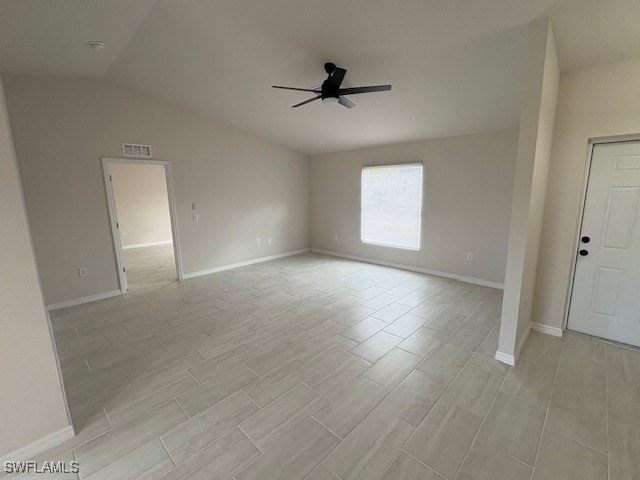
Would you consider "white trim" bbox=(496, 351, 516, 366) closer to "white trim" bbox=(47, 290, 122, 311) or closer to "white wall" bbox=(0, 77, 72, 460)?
"white wall" bbox=(0, 77, 72, 460)

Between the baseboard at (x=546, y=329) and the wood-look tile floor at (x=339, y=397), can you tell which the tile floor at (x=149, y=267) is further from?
the baseboard at (x=546, y=329)

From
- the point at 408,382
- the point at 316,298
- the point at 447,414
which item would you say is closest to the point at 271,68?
the point at 316,298

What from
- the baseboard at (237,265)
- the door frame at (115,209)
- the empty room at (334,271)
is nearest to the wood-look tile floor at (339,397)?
the empty room at (334,271)

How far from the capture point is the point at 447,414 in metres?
1.94

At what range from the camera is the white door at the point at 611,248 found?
2.61 m

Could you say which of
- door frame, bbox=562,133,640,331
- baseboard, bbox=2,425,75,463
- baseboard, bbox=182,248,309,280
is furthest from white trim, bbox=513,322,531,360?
baseboard, bbox=182,248,309,280

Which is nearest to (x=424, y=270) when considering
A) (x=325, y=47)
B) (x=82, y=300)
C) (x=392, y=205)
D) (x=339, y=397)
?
(x=392, y=205)

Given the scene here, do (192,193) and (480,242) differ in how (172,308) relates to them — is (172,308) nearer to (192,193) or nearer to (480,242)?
(192,193)

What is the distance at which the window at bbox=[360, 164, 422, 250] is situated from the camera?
533 centimetres

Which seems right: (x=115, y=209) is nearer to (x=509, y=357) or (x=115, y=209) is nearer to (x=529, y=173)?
(x=529, y=173)

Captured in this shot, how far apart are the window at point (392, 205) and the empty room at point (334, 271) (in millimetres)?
96

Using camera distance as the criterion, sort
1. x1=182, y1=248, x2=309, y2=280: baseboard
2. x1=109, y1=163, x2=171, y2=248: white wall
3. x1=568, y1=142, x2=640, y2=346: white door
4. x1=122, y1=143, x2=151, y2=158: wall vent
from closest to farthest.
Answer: x1=568, y1=142, x2=640, y2=346: white door → x1=122, y1=143, x2=151, y2=158: wall vent → x1=182, y1=248, x2=309, y2=280: baseboard → x1=109, y1=163, x2=171, y2=248: white wall

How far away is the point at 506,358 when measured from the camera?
251 cm

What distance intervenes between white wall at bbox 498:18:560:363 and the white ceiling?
9.0 inches
